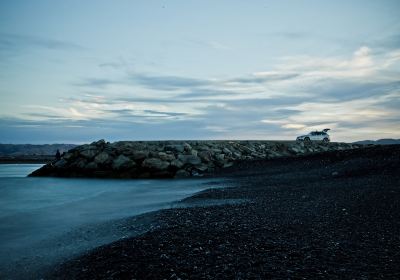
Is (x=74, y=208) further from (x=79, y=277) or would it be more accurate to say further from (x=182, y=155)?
(x=182, y=155)

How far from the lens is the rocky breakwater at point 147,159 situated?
70.9ft

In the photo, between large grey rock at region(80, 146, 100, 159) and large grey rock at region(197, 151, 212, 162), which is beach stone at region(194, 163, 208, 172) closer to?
large grey rock at region(197, 151, 212, 162)

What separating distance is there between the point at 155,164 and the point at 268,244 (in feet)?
57.4

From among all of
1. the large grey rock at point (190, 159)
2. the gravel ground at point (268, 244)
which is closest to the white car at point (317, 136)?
the large grey rock at point (190, 159)

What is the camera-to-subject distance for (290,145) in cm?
2975

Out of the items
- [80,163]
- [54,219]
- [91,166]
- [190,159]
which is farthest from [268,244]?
[80,163]

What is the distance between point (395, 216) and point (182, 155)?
57.2 feet

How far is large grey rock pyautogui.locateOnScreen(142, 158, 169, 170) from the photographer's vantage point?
21.6m

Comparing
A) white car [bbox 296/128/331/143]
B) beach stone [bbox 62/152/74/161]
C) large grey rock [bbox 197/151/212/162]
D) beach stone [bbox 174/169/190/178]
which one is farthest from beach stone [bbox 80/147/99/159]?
white car [bbox 296/128/331/143]

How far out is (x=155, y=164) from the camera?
21766mm

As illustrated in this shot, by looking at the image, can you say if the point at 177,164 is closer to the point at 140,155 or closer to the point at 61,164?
the point at 140,155

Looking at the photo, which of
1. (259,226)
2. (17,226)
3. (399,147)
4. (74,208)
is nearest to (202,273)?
(259,226)

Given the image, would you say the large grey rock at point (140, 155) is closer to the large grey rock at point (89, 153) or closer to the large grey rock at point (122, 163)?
the large grey rock at point (122, 163)

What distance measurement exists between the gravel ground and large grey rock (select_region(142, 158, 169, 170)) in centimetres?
1377
